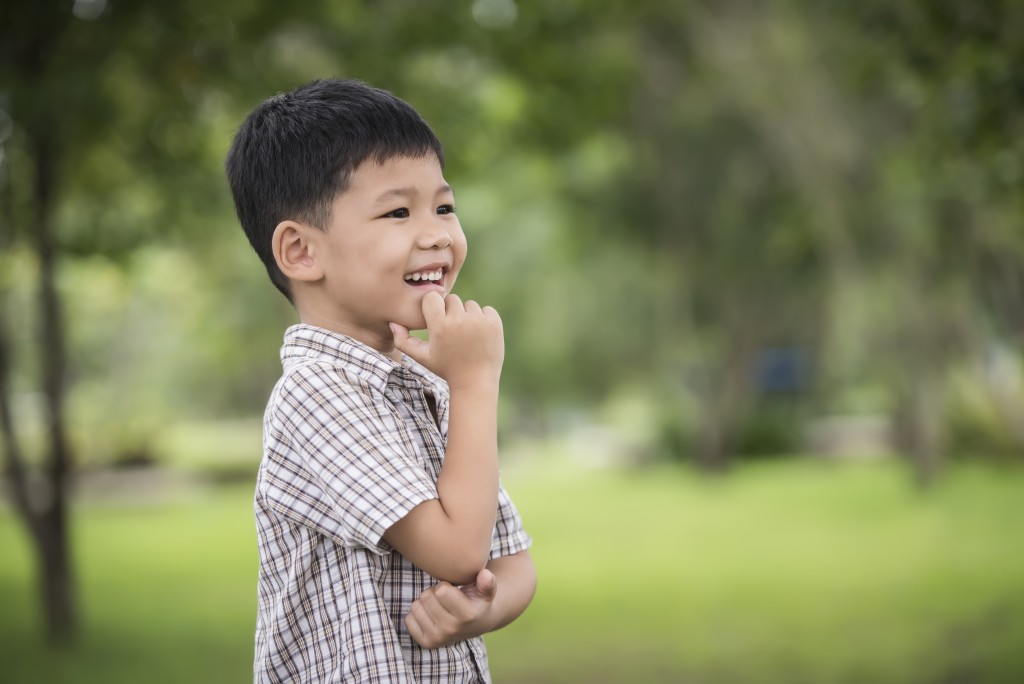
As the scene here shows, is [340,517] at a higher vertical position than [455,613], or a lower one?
higher

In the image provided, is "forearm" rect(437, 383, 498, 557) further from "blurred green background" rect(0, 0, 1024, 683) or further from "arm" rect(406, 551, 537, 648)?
"blurred green background" rect(0, 0, 1024, 683)

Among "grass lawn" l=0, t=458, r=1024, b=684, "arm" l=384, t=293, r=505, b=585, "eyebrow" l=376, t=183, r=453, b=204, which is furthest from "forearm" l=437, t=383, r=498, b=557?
"grass lawn" l=0, t=458, r=1024, b=684

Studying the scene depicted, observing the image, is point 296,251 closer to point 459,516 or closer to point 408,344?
point 408,344

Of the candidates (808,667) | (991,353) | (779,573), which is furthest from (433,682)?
(991,353)

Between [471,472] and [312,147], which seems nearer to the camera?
[471,472]

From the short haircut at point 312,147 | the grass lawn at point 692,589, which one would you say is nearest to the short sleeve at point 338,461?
the short haircut at point 312,147

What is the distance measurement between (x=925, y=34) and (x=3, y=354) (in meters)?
5.65

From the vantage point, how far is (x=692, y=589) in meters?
8.38

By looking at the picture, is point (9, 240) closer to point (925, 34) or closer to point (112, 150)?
point (112, 150)

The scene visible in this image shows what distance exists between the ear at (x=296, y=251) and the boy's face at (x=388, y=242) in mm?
15

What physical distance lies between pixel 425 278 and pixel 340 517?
337 millimetres

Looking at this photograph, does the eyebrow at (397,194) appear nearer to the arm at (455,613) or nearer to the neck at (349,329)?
the neck at (349,329)

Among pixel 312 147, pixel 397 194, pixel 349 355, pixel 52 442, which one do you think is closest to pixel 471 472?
pixel 349 355

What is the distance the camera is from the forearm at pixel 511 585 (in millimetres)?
1347
